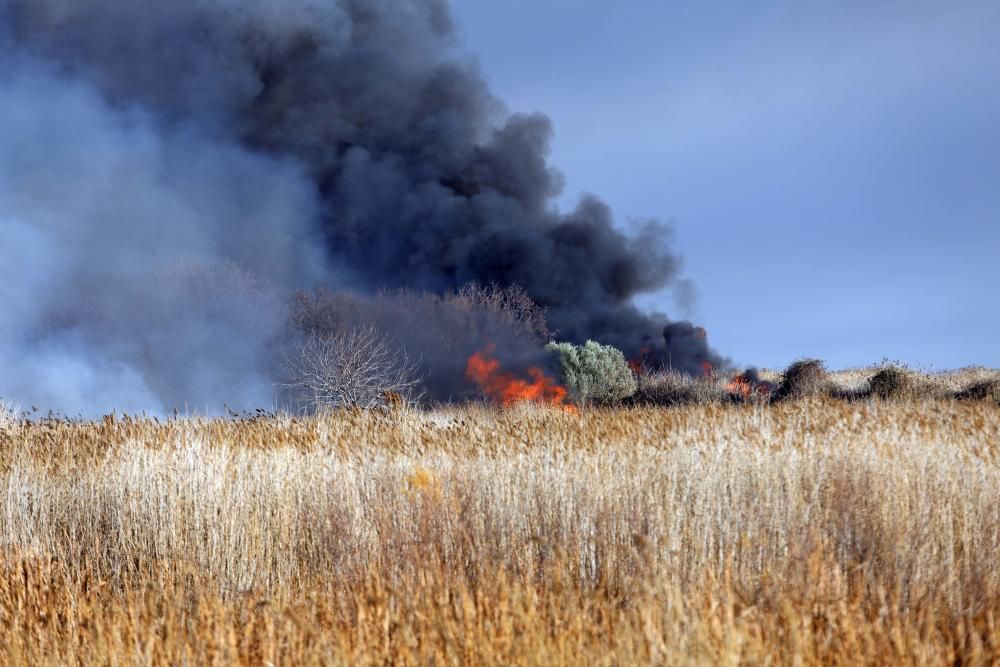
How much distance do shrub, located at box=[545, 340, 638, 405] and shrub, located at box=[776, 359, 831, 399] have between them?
567cm

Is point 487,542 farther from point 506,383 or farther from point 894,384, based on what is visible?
point 506,383

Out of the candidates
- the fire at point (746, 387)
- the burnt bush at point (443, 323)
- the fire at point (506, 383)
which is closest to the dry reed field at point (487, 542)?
the fire at point (746, 387)

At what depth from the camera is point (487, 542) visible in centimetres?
757

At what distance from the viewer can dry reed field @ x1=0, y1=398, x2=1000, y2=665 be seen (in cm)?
504

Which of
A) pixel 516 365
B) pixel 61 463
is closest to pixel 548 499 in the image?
pixel 61 463

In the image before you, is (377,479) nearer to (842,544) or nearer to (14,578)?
(14,578)

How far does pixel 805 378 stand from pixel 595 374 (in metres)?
7.19

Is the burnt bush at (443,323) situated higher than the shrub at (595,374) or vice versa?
the burnt bush at (443,323)

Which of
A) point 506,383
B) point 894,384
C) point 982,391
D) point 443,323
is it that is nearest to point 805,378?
point 894,384

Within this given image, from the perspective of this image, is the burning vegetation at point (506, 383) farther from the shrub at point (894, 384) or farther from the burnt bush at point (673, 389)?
the shrub at point (894, 384)

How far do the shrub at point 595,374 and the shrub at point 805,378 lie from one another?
5674mm

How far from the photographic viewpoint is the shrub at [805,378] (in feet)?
79.6

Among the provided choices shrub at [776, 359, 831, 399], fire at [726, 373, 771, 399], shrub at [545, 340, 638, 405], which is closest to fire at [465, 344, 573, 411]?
shrub at [545, 340, 638, 405]

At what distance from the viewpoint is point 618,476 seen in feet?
28.1
